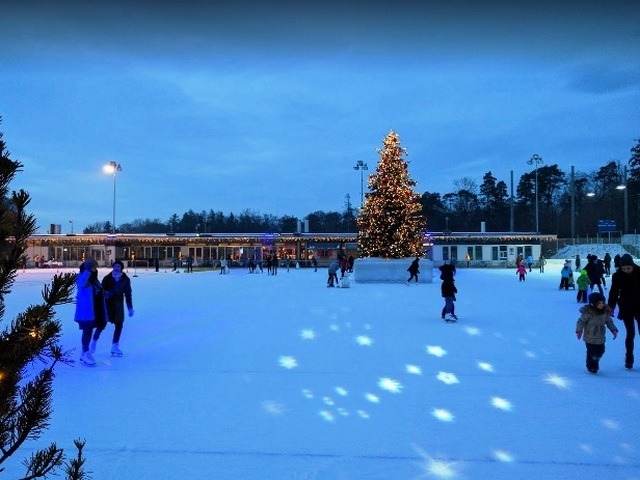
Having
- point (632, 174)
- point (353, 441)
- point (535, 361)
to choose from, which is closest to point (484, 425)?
point (353, 441)

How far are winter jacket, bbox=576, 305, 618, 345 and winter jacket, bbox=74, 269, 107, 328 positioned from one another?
19.5ft

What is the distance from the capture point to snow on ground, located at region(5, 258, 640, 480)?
3703 millimetres

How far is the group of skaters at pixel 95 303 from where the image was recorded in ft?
22.8

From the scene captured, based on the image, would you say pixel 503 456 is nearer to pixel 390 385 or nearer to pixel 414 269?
pixel 390 385

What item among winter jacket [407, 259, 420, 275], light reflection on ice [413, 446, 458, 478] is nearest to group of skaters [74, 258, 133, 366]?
light reflection on ice [413, 446, 458, 478]

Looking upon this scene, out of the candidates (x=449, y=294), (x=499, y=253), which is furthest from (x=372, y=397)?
(x=499, y=253)

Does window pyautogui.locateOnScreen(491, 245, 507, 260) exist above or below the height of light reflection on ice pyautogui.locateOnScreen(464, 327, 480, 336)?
above

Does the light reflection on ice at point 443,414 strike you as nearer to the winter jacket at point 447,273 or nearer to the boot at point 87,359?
the boot at point 87,359

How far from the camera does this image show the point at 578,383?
5.90 meters

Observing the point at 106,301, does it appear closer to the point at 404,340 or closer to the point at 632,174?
the point at 404,340

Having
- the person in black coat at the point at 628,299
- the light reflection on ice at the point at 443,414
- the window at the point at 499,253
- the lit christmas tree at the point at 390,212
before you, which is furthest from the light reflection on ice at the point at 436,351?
the window at the point at 499,253

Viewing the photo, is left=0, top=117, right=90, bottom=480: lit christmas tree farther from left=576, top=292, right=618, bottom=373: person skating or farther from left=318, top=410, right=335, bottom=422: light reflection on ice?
left=576, top=292, right=618, bottom=373: person skating

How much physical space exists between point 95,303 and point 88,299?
0.85 feet

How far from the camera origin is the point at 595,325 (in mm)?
6262
